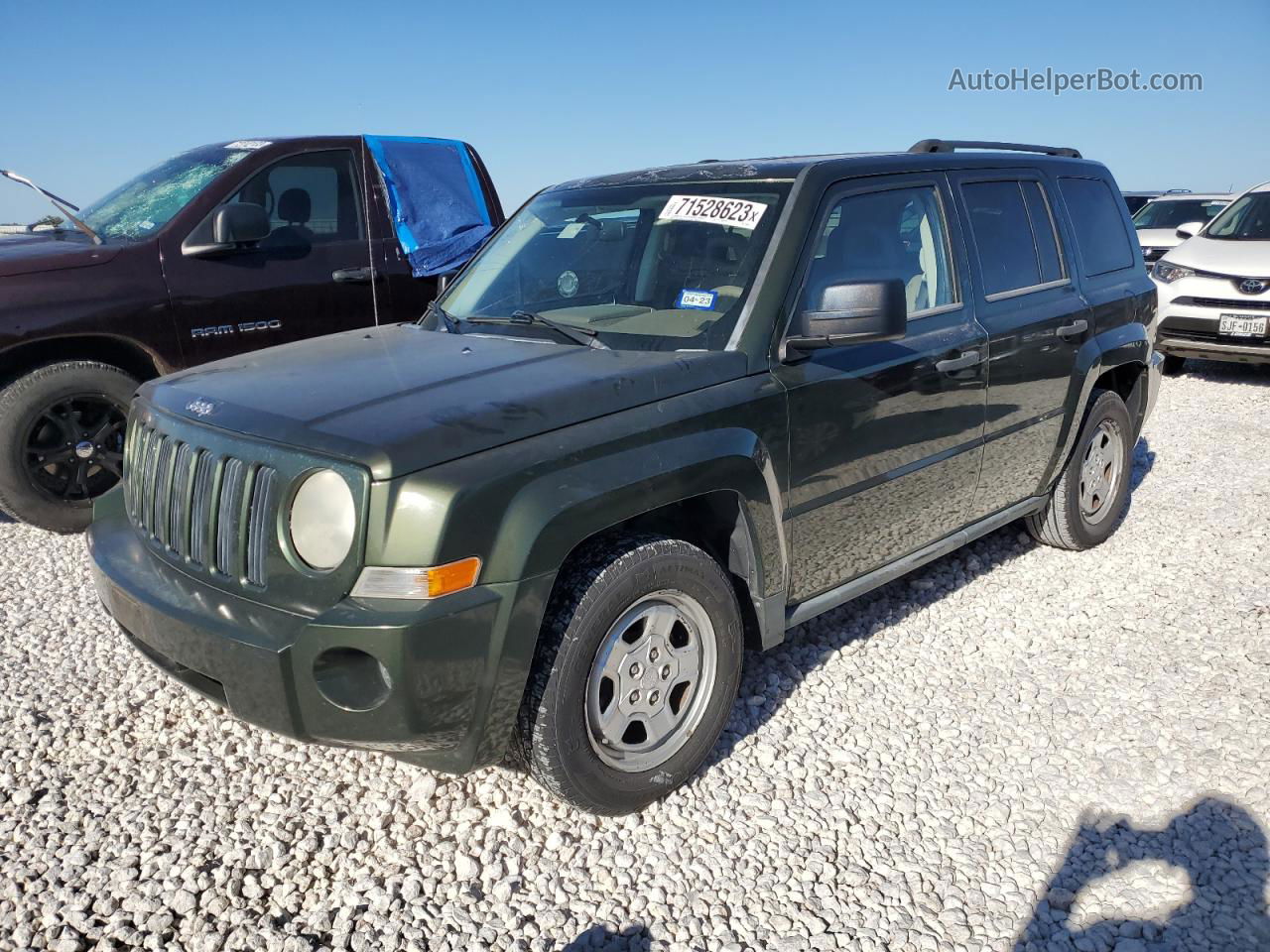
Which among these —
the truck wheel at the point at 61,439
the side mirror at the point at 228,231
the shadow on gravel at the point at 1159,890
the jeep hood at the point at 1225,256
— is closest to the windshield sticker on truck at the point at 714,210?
the shadow on gravel at the point at 1159,890

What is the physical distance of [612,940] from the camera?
252 centimetres

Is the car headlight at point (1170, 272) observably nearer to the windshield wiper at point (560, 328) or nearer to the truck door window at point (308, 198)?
the truck door window at point (308, 198)

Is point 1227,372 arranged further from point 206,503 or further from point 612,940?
point 206,503

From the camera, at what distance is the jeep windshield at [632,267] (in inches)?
129

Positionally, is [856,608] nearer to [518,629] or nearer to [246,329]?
[518,629]

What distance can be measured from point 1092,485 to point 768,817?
3.03 metres

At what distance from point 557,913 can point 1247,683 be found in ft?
9.27

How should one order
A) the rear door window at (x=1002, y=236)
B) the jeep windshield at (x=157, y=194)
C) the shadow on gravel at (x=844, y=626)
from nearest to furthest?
the shadow on gravel at (x=844, y=626) → the rear door window at (x=1002, y=236) → the jeep windshield at (x=157, y=194)

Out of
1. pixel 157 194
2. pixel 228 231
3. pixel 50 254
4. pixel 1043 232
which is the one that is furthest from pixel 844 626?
pixel 157 194

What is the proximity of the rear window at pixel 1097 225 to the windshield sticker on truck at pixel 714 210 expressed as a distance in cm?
208

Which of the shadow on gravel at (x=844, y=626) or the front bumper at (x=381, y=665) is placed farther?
the shadow on gravel at (x=844, y=626)

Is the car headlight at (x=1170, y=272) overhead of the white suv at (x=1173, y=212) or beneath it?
beneath

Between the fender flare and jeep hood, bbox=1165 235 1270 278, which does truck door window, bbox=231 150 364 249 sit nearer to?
the fender flare

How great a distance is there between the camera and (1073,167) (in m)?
4.83
